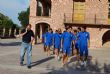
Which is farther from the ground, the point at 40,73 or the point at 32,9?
the point at 32,9

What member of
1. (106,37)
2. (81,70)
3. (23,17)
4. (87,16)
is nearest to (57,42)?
(81,70)

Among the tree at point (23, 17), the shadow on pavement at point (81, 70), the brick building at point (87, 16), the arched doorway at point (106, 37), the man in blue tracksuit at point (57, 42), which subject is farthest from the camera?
the tree at point (23, 17)

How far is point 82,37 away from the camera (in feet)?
55.4

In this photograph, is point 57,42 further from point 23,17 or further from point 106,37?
point 23,17

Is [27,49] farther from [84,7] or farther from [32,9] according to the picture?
[32,9]

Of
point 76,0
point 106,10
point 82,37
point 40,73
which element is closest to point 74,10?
point 76,0

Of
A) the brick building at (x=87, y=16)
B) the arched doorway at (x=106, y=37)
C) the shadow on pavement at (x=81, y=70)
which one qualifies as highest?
the brick building at (x=87, y=16)

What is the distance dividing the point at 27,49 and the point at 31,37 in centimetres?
57

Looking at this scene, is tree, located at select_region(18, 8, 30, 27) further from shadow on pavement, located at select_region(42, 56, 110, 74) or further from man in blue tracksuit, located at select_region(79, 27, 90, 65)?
shadow on pavement, located at select_region(42, 56, 110, 74)

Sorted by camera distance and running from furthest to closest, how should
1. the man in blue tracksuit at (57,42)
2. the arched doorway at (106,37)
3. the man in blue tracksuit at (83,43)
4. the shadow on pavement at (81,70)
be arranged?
the arched doorway at (106,37) < the man in blue tracksuit at (57,42) < the man in blue tracksuit at (83,43) < the shadow on pavement at (81,70)

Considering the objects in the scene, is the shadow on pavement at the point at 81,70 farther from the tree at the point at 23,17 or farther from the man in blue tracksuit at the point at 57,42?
the tree at the point at 23,17

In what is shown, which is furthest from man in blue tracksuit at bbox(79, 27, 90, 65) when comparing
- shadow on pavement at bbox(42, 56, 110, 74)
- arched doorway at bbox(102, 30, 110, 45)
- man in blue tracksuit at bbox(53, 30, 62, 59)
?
arched doorway at bbox(102, 30, 110, 45)

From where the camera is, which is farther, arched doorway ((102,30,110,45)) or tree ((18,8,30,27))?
tree ((18,8,30,27))

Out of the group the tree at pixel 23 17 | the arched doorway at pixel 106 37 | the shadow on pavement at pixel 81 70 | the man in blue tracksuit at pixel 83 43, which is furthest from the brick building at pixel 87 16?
the tree at pixel 23 17
